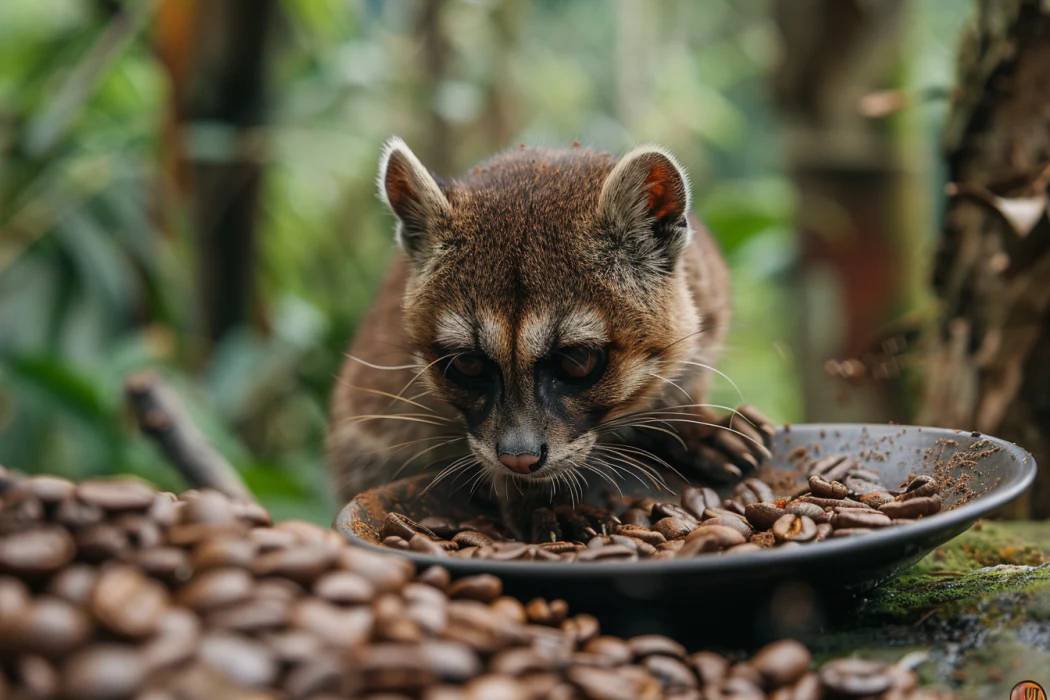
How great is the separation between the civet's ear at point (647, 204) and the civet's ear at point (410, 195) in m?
0.52

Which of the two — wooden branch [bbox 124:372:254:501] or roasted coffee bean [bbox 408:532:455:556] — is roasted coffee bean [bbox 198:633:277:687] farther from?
wooden branch [bbox 124:372:254:501]

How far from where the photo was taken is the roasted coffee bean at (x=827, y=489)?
2.54 metres

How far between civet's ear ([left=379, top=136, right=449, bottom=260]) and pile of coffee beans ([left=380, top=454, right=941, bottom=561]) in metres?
0.98

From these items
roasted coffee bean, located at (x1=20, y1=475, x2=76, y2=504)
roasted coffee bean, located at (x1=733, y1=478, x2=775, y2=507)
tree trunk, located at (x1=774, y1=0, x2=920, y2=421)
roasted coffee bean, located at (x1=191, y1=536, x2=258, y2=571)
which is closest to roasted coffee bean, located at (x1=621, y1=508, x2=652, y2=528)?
roasted coffee bean, located at (x1=733, y1=478, x2=775, y2=507)

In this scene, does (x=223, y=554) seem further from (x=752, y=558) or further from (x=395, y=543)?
(x=752, y=558)

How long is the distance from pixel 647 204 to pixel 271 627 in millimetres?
1926

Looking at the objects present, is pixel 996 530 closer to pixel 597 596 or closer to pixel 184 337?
pixel 597 596

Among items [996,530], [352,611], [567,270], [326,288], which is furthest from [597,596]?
[326,288]

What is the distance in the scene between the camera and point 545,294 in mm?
2938

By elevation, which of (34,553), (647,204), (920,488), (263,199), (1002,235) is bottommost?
(920,488)

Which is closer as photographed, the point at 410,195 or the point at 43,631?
the point at 43,631

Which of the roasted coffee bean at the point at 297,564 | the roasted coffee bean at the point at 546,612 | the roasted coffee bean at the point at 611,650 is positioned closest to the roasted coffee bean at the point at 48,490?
the roasted coffee bean at the point at 297,564

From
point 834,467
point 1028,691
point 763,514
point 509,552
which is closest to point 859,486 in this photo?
point 834,467

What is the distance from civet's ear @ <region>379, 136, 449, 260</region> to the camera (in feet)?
10.8
